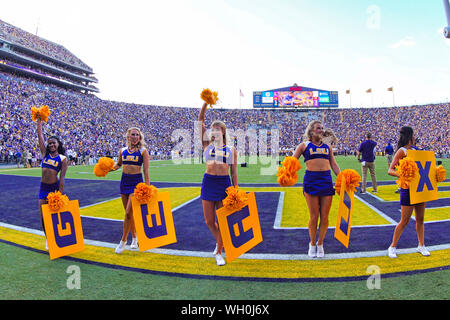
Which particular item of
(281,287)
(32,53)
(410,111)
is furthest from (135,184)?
(410,111)

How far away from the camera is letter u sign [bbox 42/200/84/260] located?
13.3ft

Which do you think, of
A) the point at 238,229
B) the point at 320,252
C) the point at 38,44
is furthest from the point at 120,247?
the point at 38,44

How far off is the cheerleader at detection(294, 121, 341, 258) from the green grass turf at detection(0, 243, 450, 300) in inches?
37.4

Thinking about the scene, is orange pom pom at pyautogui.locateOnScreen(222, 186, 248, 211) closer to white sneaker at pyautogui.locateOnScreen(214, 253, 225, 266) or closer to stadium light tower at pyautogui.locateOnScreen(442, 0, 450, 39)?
white sneaker at pyautogui.locateOnScreen(214, 253, 225, 266)

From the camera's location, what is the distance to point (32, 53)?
49750 mm

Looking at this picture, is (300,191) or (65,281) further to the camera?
(300,191)

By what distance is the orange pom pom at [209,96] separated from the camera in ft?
13.1

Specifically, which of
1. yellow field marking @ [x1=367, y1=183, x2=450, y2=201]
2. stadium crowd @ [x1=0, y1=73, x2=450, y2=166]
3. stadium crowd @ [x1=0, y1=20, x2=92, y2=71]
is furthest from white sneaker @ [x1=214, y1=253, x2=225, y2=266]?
stadium crowd @ [x1=0, y1=20, x2=92, y2=71]

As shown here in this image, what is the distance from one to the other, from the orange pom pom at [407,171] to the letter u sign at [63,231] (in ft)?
15.0

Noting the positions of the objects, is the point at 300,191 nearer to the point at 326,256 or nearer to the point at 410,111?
the point at 326,256

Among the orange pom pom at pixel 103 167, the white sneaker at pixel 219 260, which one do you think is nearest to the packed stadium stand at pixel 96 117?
the orange pom pom at pixel 103 167

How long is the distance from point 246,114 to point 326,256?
2421 inches

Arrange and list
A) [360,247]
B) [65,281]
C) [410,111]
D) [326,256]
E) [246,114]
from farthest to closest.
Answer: [246,114]
[410,111]
[360,247]
[326,256]
[65,281]

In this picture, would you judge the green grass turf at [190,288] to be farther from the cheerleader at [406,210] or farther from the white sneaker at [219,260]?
the cheerleader at [406,210]
